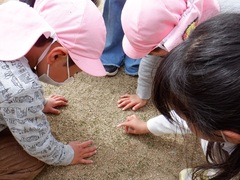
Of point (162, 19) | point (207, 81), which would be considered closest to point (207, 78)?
point (207, 81)

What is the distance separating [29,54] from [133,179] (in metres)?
0.48

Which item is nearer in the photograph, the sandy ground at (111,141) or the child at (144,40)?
the child at (144,40)

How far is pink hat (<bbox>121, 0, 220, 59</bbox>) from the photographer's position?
850 mm

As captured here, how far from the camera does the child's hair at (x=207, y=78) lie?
1.91ft

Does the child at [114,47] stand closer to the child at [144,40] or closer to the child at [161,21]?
the child at [144,40]

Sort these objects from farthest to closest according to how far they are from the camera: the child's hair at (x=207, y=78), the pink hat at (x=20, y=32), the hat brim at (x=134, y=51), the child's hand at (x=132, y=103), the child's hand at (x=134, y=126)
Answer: the child's hand at (x=132, y=103) < the child's hand at (x=134, y=126) < the hat brim at (x=134, y=51) < the pink hat at (x=20, y=32) < the child's hair at (x=207, y=78)

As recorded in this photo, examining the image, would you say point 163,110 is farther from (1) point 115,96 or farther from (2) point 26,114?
(1) point 115,96

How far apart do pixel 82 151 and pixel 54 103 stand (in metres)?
0.21

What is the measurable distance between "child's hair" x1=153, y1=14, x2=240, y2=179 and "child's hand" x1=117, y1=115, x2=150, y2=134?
404 mm

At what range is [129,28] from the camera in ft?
2.95

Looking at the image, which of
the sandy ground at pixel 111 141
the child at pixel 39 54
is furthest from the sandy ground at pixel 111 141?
the child at pixel 39 54

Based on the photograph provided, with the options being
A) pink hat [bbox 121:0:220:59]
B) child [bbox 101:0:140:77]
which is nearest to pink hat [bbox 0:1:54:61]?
pink hat [bbox 121:0:220:59]

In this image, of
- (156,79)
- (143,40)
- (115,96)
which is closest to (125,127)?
(115,96)

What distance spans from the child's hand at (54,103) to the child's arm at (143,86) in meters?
0.20
